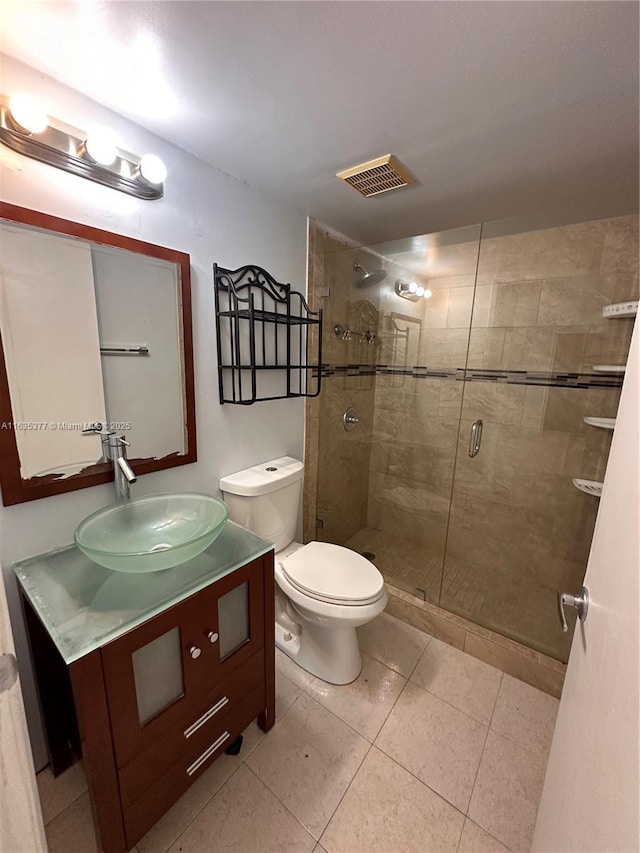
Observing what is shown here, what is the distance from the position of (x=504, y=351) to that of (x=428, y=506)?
112cm

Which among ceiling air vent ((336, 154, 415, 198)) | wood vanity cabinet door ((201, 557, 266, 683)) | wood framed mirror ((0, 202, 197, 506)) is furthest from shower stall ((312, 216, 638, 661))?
wood vanity cabinet door ((201, 557, 266, 683))

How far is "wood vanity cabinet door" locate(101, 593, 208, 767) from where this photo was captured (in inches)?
32.9

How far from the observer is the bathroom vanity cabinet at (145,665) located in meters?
0.82

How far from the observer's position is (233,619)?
113cm

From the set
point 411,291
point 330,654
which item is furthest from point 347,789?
point 411,291

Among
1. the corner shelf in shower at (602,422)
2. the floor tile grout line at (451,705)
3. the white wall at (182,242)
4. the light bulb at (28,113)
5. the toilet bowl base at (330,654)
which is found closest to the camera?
the light bulb at (28,113)

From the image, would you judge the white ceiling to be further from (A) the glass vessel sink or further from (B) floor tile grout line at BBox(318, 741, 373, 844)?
(B) floor tile grout line at BBox(318, 741, 373, 844)

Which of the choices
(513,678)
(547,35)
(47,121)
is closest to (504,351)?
(547,35)

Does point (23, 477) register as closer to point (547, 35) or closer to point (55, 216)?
point (55, 216)

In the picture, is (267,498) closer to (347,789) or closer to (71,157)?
(347,789)

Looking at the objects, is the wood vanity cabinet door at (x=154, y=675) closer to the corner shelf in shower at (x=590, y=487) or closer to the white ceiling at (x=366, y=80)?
the white ceiling at (x=366, y=80)

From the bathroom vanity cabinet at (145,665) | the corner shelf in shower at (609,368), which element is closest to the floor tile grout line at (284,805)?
the bathroom vanity cabinet at (145,665)

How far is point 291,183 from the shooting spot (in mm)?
1474

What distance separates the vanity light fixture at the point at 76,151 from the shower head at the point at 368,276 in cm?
127
